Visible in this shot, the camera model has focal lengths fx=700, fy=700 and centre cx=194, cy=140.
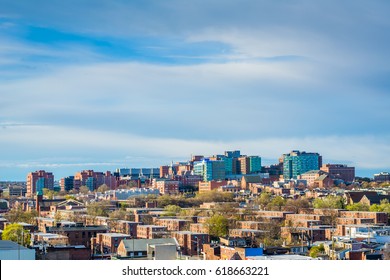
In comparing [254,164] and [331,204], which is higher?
[254,164]


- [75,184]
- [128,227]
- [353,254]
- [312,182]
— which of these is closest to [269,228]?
[128,227]

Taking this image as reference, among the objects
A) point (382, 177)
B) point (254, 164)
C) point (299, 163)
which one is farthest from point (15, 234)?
point (254, 164)

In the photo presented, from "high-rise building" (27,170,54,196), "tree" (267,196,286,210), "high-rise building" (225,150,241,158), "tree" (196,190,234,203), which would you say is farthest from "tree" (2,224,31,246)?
"high-rise building" (225,150,241,158)

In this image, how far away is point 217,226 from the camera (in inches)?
527

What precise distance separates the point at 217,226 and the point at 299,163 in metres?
24.1

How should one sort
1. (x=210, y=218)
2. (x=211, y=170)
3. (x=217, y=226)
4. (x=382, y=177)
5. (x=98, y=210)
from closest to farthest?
(x=217, y=226) < (x=210, y=218) < (x=98, y=210) < (x=382, y=177) < (x=211, y=170)

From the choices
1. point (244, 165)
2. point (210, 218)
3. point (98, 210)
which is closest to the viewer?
point (210, 218)

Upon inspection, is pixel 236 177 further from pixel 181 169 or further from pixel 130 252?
pixel 130 252

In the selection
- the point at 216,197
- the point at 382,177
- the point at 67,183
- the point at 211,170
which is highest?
the point at 211,170

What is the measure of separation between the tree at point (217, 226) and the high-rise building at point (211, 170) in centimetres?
2060

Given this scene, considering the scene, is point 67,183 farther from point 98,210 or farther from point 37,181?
point 98,210

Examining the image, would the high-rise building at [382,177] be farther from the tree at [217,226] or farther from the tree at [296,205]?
the tree at [217,226]

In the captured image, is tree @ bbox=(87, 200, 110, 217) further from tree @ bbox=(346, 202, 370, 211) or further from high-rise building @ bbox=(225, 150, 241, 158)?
high-rise building @ bbox=(225, 150, 241, 158)
